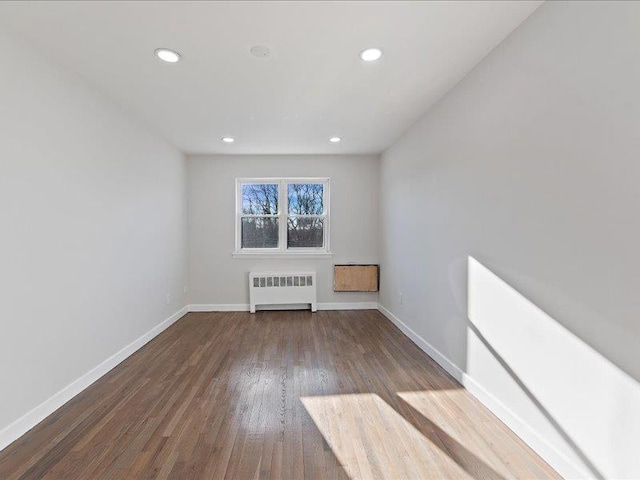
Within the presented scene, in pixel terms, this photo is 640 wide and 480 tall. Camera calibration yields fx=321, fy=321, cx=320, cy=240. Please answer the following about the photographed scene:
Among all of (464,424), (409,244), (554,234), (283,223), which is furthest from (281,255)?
(554,234)

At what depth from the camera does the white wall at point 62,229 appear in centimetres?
190

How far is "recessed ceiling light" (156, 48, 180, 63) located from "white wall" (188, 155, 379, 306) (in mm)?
2775

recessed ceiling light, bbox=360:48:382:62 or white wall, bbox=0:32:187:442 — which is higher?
recessed ceiling light, bbox=360:48:382:62

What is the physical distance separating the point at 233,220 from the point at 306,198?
3.96 feet

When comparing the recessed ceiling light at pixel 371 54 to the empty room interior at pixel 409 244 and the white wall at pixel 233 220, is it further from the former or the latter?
the white wall at pixel 233 220

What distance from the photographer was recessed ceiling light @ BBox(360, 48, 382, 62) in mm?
2139

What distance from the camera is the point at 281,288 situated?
4.93 meters

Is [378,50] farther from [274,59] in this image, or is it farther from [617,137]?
[617,137]

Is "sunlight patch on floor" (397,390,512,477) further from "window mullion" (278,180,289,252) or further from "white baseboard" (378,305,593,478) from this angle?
"window mullion" (278,180,289,252)

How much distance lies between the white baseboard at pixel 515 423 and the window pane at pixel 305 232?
8.42ft

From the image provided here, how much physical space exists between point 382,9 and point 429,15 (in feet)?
0.91

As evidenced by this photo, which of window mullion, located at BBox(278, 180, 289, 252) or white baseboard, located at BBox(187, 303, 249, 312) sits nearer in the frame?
white baseboard, located at BBox(187, 303, 249, 312)

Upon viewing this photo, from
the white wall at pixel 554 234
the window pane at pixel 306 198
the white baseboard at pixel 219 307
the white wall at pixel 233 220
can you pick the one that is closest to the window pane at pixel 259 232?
the white wall at pixel 233 220

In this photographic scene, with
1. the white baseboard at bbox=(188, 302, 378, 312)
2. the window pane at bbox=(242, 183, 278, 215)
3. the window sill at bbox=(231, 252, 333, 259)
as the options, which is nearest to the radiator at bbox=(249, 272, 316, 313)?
the white baseboard at bbox=(188, 302, 378, 312)
